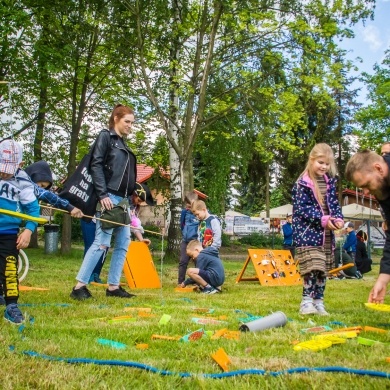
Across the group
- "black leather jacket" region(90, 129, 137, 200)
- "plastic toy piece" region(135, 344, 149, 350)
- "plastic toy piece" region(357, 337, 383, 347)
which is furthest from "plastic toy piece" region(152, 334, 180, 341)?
"black leather jacket" region(90, 129, 137, 200)

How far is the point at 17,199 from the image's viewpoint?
4398 millimetres

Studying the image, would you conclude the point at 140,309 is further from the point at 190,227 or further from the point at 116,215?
the point at 190,227

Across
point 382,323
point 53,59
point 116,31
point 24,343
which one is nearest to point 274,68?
point 116,31

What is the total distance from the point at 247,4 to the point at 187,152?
3.87 metres

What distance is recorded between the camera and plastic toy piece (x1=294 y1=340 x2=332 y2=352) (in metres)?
3.05

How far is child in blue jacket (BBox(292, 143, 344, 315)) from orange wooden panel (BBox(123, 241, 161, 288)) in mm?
3431

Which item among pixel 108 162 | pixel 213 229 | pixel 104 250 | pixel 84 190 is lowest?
pixel 104 250

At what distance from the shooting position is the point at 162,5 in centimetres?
1299

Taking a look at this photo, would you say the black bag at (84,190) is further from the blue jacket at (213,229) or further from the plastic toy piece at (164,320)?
the blue jacket at (213,229)

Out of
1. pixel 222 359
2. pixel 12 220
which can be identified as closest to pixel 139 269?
pixel 12 220

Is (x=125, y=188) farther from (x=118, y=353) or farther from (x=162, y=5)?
(x=162, y=5)

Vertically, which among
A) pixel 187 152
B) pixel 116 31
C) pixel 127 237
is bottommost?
pixel 127 237

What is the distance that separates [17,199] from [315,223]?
2.66 m

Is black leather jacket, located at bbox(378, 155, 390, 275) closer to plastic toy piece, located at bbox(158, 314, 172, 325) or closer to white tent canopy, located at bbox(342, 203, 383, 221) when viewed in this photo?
plastic toy piece, located at bbox(158, 314, 172, 325)
